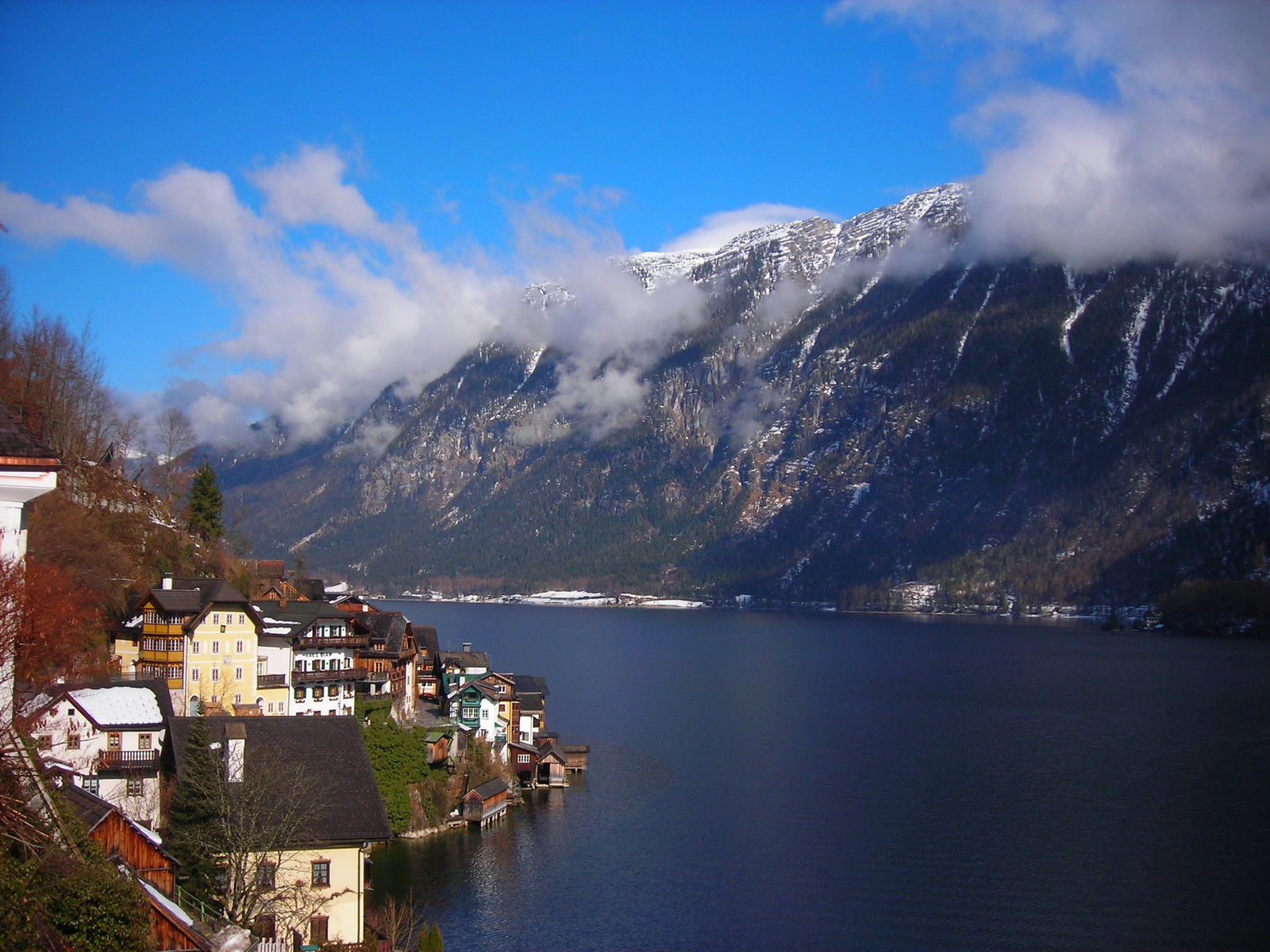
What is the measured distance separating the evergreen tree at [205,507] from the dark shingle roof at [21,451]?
66.1m

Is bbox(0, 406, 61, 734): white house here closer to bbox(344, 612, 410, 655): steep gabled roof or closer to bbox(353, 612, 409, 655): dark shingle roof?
bbox(344, 612, 410, 655): steep gabled roof

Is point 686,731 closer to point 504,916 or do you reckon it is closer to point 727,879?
point 727,879

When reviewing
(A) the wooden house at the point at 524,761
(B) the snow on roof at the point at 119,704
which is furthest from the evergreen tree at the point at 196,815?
(A) the wooden house at the point at 524,761

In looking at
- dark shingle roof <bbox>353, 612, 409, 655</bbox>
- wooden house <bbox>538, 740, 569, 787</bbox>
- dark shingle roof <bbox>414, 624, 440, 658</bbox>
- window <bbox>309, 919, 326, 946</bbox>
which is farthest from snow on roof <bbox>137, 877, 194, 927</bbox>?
dark shingle roof <bbox>414, 624, 440, 658</bbox>

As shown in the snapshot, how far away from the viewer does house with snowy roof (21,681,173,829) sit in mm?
39031

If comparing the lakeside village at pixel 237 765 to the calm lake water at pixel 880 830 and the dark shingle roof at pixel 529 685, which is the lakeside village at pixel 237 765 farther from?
the calm lake water at pixel 880 830

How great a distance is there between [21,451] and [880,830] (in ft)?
179

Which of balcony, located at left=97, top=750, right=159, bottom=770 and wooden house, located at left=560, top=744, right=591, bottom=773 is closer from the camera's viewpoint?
balcony, located at left=97, top=750, right=159, bottom=770

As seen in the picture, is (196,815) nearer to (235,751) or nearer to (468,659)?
(235,751)

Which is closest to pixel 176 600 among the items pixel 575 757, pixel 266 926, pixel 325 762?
pixel 325 762

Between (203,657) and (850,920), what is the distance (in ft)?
112

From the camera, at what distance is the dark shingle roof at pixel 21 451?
14.6 meters

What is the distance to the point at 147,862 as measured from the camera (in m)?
29.0

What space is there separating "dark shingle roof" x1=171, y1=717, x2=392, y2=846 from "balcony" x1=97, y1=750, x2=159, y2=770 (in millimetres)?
1849
